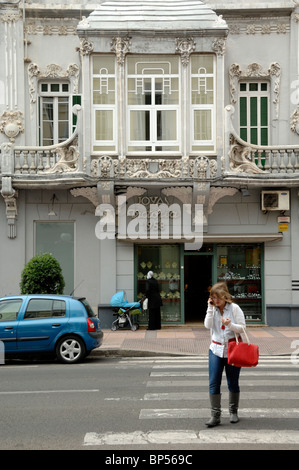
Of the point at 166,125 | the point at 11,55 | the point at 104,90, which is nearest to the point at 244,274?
the point at 166,125

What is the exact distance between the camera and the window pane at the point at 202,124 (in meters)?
20.1

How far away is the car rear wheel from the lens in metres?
14.1

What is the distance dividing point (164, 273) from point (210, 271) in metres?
1.47

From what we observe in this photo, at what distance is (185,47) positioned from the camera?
19859 mm

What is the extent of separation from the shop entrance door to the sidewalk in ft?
2.98

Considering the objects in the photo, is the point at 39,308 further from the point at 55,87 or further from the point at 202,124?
the point at 55,87

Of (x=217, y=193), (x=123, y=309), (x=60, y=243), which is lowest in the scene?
(x=123, y=309)

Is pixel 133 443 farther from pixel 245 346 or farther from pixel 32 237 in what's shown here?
pixel 32 237

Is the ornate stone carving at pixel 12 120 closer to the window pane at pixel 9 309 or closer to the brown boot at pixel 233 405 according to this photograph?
the window pane at pixel 9 309

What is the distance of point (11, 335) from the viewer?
14.0m

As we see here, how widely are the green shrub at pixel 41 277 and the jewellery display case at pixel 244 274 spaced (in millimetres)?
5740

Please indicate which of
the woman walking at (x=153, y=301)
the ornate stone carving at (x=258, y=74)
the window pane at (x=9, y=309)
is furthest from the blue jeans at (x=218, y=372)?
the ornate stone carving at (x=258, y=74)

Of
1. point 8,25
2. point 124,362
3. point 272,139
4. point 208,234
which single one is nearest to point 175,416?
point 124,362

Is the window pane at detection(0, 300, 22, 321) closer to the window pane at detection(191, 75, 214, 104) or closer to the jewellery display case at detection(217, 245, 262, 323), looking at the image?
the jewellery display case at detection(217, 245, 262, 323)
